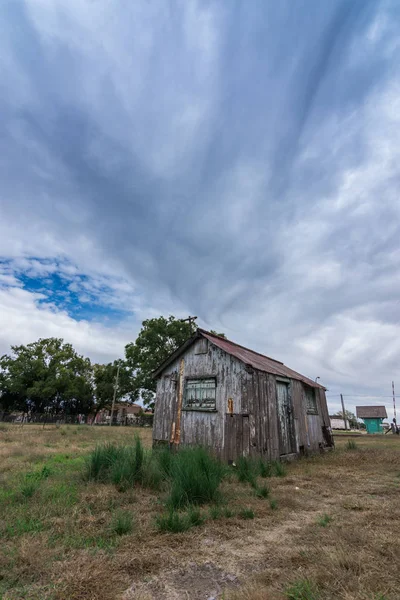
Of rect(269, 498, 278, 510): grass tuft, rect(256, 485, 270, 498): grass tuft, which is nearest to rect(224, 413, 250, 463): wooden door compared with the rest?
rect(256, 485, 270, 498): grass tuft

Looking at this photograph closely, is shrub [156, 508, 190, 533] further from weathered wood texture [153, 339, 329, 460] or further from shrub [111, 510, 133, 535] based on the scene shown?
weathered wood texture [153, 339, 329, 460]

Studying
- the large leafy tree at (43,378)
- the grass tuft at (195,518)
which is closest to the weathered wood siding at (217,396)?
the grass tuft at (195,518)

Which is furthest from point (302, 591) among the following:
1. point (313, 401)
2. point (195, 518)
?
point (313, 401)

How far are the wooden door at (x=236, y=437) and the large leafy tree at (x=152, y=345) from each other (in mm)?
27536

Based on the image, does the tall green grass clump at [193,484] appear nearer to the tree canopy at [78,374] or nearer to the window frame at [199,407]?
the window frame at [199,407]

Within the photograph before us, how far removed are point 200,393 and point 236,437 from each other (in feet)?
6.57

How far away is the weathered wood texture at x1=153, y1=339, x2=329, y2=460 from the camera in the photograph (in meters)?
9.95

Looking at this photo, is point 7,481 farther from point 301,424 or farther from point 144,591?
point 301,424

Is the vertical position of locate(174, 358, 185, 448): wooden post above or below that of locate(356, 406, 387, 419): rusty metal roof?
below

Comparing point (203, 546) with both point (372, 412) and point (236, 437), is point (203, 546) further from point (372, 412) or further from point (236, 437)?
point (372, 412)

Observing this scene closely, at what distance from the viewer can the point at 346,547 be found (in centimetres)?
362

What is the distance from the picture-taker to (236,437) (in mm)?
9984

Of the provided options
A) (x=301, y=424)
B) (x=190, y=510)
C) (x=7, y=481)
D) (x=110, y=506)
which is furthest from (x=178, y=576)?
(x=301, y=424)

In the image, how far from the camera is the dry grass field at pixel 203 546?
2.88m
